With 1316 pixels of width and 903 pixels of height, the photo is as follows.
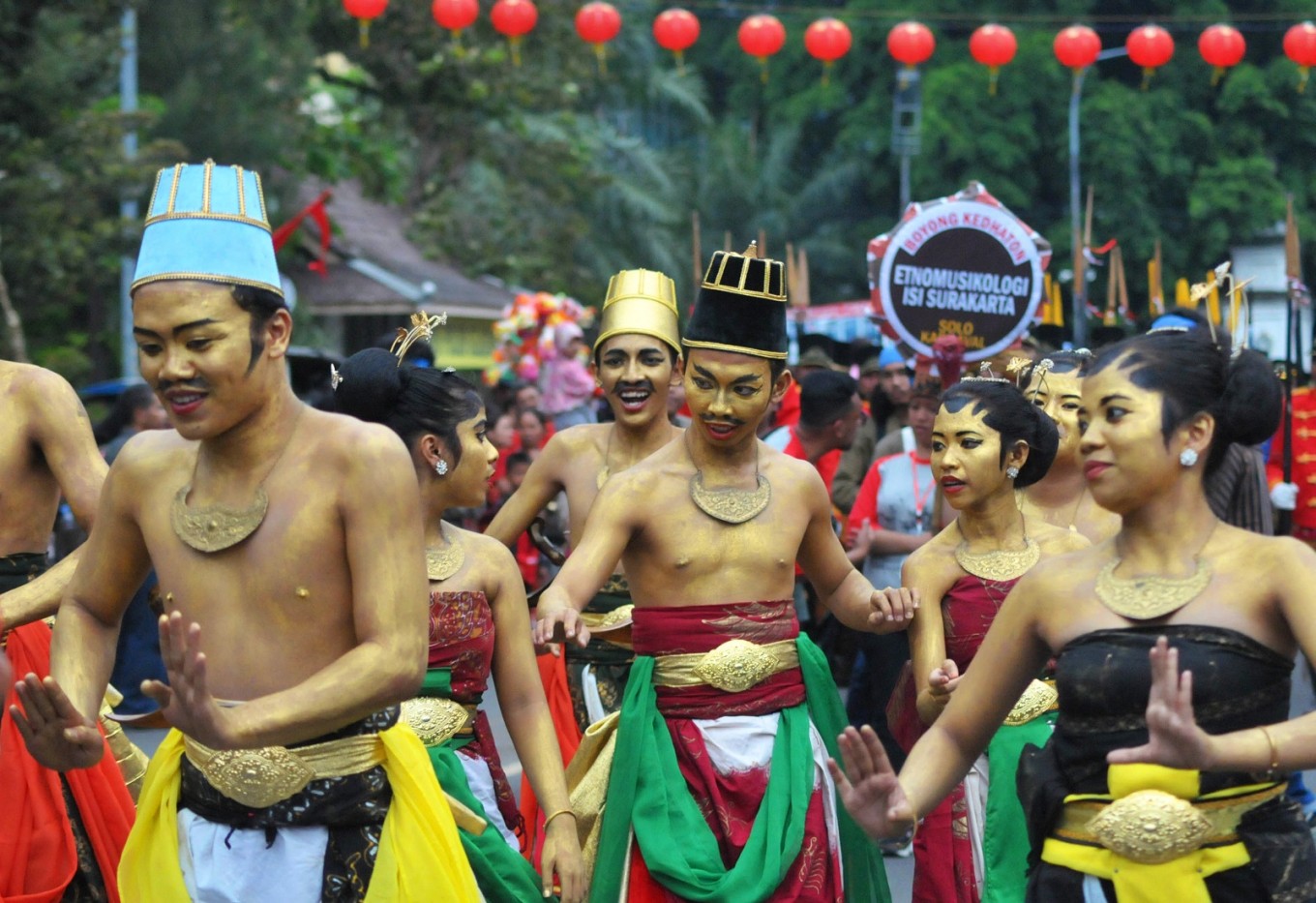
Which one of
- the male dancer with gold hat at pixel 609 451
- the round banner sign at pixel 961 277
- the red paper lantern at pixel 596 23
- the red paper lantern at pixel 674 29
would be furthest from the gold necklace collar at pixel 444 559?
the red paper lantern at pixel 674 29

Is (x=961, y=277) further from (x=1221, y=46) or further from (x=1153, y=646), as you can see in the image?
(x=1221, y=46)

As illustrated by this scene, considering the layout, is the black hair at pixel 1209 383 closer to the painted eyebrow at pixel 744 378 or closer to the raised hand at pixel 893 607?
the raised hand at pixel 893 607

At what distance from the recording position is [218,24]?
1017 inches

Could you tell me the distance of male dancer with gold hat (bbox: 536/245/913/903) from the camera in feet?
19.2

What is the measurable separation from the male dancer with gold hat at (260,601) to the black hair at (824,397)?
20.0 ft

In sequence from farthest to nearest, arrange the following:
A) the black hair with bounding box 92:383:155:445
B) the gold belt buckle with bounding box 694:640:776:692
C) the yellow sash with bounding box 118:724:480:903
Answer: the black hair with bounding box 92:383:155:445 < the gold belt buckle with bounding box 694:640:776:692 < the yellow sash with bounding box 118:724:480:903

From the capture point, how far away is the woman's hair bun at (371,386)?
6008 mm

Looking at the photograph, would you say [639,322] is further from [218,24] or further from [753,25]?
[218,24]

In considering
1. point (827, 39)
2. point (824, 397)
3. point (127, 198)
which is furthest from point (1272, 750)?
point (827, 39)

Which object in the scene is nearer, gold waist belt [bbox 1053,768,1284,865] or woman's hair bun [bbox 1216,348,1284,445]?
gold waist belt [bbox 1053,768,1284,865]

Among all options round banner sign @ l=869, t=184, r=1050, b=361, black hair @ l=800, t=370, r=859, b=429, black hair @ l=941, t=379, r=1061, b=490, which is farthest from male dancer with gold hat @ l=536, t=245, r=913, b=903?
black hair @ l=800, t=370, r=859, b=429

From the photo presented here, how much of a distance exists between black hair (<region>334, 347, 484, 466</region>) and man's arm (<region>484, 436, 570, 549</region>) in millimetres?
1626

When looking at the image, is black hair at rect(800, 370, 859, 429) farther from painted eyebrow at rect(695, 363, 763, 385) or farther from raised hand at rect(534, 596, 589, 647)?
raised hand at rect(534, 596, 589, 647)

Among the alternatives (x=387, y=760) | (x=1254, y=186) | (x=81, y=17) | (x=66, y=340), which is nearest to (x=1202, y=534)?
(x=387, y=760)
